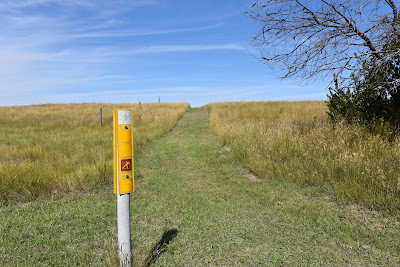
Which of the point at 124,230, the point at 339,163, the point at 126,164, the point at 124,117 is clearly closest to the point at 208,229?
the point at 124,230

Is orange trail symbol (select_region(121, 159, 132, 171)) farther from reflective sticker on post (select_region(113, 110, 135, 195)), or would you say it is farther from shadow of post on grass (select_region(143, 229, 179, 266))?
shadow of post on grass (select_region(143, 229, 179, 266))

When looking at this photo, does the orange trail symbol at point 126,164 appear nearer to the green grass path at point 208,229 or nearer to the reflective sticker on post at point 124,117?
the reflective sticker on post at point 124,117

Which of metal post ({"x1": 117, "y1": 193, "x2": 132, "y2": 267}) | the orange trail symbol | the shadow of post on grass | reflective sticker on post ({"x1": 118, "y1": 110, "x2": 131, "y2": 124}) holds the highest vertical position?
reflective sticker on post ({"x1": 118, "y1": 110, "x2": 131, "y2": 124})

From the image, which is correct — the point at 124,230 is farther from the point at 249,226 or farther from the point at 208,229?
the point at 249,226

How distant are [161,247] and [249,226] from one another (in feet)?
4.22

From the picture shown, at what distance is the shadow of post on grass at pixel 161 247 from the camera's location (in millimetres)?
2673

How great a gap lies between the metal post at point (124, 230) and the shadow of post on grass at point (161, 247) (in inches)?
12.4

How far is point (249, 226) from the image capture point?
3.51 m

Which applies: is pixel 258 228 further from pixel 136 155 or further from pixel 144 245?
pixel 136 155

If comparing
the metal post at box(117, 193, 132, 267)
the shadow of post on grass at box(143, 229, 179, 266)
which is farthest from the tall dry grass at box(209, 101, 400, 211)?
the metal post at box(117, 193, 132, 267)

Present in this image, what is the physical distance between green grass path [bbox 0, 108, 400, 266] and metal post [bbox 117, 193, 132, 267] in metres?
0.15

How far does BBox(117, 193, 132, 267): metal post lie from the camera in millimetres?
2305

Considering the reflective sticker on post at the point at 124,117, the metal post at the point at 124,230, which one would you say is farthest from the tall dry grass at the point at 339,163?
the reflective sticker on post at the point at 124,117

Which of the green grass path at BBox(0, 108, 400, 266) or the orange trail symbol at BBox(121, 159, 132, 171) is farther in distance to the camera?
the green grass path at BBox(0, 108, 400, 266)
